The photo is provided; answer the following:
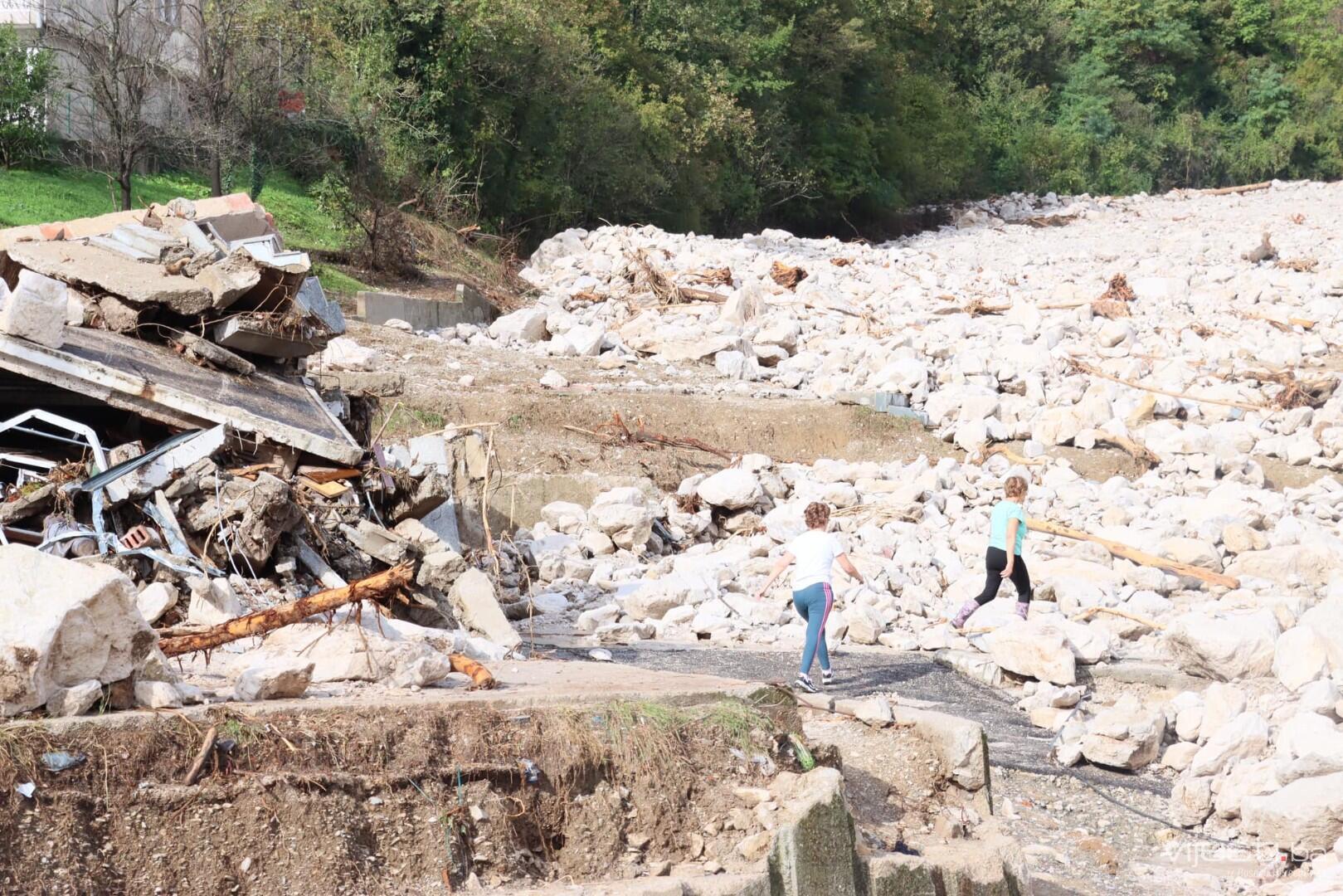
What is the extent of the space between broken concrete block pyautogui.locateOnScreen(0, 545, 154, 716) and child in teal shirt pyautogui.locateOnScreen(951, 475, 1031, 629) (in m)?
6.40

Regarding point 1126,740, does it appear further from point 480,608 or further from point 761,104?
point 761,104

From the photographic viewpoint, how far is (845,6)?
36.7 metres

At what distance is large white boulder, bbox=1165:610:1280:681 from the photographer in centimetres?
873

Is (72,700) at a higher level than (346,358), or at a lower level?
higher

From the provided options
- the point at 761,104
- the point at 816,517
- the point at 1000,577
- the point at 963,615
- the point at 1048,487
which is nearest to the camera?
the point at 816,517

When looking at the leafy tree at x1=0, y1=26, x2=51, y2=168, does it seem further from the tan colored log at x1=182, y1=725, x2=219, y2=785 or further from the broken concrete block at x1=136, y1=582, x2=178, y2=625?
the tan colored log at x1=182, y1=725, x2=219, y2=785

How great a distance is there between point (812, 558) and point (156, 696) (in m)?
3.69

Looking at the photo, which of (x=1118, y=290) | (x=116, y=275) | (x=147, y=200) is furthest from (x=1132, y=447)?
(x=147, y=200)

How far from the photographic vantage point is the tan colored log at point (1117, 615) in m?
10.1

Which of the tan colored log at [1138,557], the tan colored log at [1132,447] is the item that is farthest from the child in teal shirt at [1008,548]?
the tan colored log at [1132,447]

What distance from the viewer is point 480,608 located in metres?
8.43

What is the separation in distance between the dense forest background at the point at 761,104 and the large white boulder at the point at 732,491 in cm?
986

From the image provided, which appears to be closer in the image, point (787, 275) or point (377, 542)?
→ point (377, 542)

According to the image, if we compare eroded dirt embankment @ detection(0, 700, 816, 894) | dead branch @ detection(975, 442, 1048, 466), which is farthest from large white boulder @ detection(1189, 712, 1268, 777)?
dead branch @ detection(975, 442, 1048, 466)
